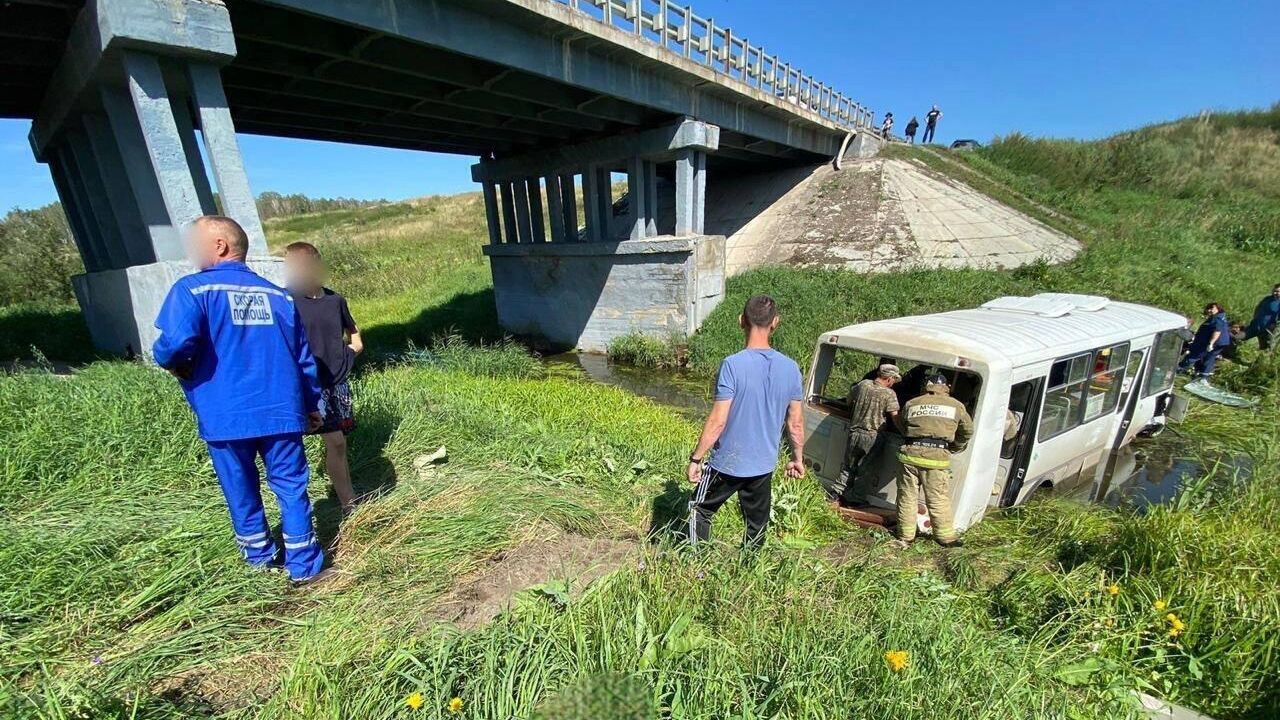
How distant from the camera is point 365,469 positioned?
4332 mm

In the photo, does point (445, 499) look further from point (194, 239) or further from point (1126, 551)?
point (1126, 551)

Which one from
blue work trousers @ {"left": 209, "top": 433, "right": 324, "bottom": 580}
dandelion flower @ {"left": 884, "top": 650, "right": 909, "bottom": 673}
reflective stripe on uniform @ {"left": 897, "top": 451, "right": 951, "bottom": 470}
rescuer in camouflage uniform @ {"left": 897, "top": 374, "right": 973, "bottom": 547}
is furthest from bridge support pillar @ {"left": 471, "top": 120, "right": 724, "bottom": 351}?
dandelion flower @ {"left": 884, "top": 650, "right": 909, "bottom": 673}

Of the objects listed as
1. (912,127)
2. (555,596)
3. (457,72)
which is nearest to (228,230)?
(555,596)

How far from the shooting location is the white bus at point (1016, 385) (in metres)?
4.44

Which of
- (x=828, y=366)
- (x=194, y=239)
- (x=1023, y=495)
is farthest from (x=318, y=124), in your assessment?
(x=1023, y=495)

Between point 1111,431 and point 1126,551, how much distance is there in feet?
11.4

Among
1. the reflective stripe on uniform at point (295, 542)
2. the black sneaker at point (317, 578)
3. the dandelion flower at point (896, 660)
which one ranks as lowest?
the black sneaker at point (317, 578)

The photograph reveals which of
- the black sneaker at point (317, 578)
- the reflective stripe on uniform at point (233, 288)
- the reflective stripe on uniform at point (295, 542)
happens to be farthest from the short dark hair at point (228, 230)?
the black sneaker at point (317, 578)

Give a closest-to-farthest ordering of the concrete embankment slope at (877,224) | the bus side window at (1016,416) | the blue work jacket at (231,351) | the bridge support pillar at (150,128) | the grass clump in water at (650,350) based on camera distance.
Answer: the blue work jacket at (231,351), the bus side window at (1016,416), the bridge support pillar at (150,128), the grass clump in water at (650,350), the concrete embankment slope at (877,224)

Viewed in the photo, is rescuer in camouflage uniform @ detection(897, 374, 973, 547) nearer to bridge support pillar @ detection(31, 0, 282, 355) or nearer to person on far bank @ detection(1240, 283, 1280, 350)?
bridge support pillar @ detection(31, 0, 282, 355)

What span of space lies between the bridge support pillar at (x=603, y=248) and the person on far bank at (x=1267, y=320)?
10.8 metres

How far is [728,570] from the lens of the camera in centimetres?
290

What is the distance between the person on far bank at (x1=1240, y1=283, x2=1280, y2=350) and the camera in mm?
9539

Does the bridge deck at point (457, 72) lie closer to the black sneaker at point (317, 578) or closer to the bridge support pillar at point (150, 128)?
the bridge support pillar at point (150, 128)
